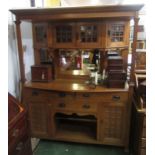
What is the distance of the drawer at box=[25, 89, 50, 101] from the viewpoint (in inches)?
90.2

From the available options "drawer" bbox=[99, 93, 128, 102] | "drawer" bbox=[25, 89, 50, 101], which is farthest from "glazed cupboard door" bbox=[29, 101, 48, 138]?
"drawer" bbox=[99, 93, 128, 102]

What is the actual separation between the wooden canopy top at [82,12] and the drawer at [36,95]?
0.93 metres

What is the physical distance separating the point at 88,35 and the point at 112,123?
1.17m

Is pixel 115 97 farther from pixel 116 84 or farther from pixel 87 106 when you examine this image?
pixel 87 106

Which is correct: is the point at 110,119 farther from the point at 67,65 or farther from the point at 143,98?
the point at 67,65

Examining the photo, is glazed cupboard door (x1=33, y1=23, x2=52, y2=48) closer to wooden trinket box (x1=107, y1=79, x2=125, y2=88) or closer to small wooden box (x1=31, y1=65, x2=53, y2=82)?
small wooden box (x1=31, y1=65, x2=53, y2=82)

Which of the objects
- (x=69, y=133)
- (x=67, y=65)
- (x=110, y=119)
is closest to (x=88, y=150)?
(x=69, y=133)

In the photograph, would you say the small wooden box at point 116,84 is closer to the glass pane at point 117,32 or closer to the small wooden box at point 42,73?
the glass pane at point 117,32

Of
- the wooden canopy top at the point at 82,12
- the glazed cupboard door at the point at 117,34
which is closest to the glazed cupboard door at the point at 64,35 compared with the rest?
the wooden canopy top at the point at 82,12

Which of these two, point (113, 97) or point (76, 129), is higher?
point (113, 97)

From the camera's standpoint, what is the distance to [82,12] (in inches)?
76.6

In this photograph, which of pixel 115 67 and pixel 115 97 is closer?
pixel 115 97

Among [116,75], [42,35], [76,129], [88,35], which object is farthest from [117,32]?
[76,129]

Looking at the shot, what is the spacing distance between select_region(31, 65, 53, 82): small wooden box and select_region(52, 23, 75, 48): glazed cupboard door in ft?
1.13
